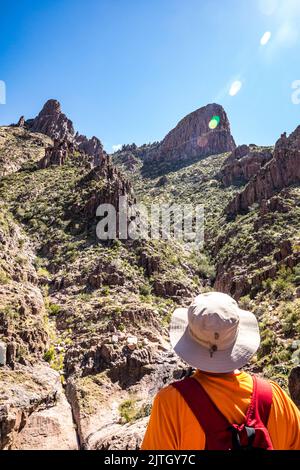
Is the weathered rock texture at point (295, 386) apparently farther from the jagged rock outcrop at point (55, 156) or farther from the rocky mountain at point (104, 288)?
the jagged rock outcrop at point (55, 156)

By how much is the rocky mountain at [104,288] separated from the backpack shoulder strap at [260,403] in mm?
6875

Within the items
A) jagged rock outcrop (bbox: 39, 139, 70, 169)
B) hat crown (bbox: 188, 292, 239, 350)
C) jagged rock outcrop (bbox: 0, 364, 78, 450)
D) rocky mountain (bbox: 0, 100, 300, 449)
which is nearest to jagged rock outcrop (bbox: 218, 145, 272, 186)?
rocky mountain (bbox: 0, 100, 300, 449)

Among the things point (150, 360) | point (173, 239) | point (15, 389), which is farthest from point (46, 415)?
point (173, 239)

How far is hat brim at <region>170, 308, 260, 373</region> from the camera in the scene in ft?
7.10

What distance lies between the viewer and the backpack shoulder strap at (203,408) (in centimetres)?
189

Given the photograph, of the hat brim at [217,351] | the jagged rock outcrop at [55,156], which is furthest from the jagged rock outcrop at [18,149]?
the hat brim at [217,351]

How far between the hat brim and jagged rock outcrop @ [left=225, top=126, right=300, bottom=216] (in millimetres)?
42375

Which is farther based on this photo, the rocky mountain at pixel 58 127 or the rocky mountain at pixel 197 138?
the rocky mountain at pixel 197 138

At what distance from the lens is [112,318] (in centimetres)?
2025

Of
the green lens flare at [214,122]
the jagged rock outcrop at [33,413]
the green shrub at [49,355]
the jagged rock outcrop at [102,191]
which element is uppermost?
the green lens flare at [214,122]

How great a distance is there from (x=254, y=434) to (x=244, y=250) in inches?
1287

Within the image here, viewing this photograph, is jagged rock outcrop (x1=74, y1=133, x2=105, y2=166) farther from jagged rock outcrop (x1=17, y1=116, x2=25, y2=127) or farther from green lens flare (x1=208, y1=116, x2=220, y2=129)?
green lens flare (x1=208, y1=116, x2=220, y2=129)

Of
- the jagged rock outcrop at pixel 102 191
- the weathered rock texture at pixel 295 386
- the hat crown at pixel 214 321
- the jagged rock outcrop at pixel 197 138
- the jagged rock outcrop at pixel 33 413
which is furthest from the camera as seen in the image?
the jagged rock outcrop at pixel 197 138
